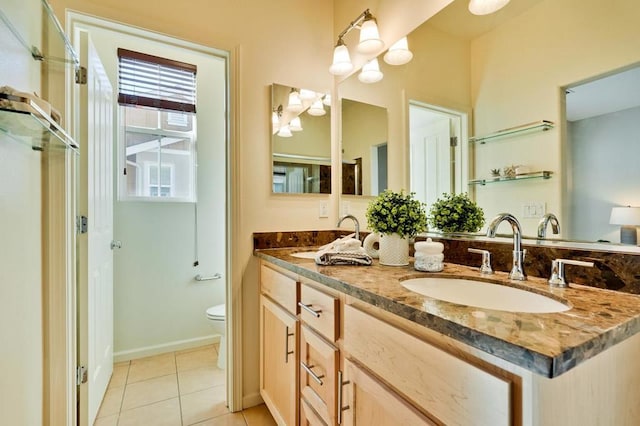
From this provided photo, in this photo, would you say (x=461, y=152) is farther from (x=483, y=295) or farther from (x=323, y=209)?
(x=323, y=209)

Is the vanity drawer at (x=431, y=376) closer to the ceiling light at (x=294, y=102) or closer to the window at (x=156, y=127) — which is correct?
the ceiling light at (x=294, y=102)

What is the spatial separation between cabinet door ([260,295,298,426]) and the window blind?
6.11 feet

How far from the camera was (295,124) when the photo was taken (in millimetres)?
1951

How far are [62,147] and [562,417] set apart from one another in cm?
185

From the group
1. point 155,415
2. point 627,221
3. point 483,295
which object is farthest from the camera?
point 155,415

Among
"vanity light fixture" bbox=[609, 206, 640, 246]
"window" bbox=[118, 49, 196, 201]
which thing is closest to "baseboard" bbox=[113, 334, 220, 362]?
"window" bbox=[118, 49, 196, 201]

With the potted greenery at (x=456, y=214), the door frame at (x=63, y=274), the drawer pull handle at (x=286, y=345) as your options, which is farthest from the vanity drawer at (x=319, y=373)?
the door frame at (x=63, y=274)

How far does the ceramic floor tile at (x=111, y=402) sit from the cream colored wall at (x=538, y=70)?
2203 millimetres

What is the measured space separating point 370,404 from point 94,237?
5.25ft

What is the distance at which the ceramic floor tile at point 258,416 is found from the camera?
163 centimetres

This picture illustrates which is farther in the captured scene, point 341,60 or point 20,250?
point 341,60

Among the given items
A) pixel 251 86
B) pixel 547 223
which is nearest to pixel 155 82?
pixel 251 86

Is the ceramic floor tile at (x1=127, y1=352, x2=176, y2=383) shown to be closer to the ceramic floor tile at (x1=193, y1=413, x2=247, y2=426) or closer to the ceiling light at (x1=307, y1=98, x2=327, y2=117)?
the ceramic floor tile at (x1=193, y1=413, x2=247, y2=426)

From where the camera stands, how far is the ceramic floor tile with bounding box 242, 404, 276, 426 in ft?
5.34
